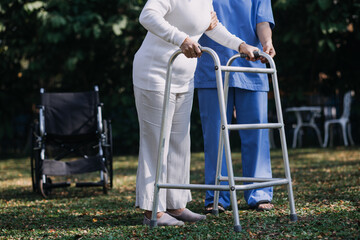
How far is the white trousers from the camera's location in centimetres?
337

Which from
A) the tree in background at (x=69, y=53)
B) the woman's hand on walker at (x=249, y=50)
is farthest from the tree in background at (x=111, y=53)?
the woman's hand on walker at (x=249, y=50)

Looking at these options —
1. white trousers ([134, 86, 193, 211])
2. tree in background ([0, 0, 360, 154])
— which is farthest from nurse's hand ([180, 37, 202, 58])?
tree in background ([0, 0, 360, 154])

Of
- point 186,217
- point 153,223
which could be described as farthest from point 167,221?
point 186,217

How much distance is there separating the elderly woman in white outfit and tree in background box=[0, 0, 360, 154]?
669cm

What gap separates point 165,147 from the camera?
338 cm

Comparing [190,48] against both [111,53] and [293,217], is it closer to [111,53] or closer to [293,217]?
[293,217]

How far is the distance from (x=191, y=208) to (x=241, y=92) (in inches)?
38.5

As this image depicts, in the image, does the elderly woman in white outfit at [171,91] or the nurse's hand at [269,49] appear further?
the nurse's hand at [269,49]

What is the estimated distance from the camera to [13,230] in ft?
11.9

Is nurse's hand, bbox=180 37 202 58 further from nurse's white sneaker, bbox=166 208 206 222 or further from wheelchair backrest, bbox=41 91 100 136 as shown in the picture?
wheelchair backrest, bbox=41 91 100 136

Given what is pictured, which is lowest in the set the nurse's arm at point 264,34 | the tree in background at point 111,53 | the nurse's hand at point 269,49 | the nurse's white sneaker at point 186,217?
the nurse's white sneaker at point 186,217

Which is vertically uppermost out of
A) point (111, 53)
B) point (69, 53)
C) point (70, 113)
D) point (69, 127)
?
point (111, 53)

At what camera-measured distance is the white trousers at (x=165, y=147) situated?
337 centimetres

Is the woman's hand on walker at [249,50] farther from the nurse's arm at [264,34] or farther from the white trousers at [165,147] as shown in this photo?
the nurse's arm at [264,34]
